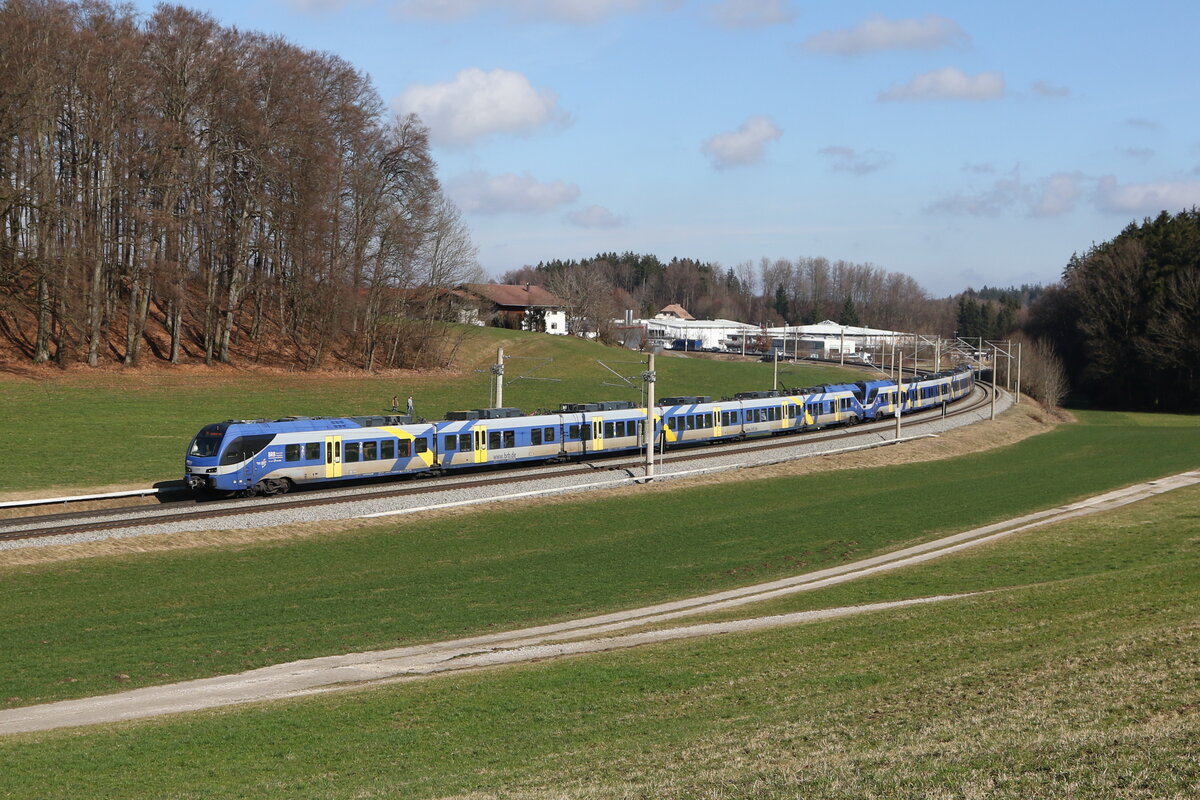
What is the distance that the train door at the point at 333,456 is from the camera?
142 feet

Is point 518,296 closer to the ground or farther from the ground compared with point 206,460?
farther from the ground

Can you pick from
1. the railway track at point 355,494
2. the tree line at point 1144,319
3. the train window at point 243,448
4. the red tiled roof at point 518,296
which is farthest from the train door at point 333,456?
the red tiled roof at point 518,296

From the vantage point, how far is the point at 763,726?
1479 centimetres

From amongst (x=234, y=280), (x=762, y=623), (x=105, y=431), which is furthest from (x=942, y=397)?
(x=762, y=623)

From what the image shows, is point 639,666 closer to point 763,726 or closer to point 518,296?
point 763,726

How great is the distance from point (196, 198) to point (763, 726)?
65.2 meters

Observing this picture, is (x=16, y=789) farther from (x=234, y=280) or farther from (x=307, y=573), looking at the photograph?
(x=234, y=280)

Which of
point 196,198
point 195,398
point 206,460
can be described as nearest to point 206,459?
point 206,460

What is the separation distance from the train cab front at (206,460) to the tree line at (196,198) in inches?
965

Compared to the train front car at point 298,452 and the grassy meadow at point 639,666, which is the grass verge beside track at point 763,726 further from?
the train front car at point 298,452

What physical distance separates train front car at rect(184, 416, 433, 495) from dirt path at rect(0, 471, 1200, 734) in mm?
19705

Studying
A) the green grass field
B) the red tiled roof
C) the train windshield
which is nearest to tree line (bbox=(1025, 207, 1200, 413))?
the green grass field

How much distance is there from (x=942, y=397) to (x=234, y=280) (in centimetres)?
5709

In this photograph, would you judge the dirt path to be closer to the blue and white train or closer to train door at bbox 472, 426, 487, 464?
the blue and white train
